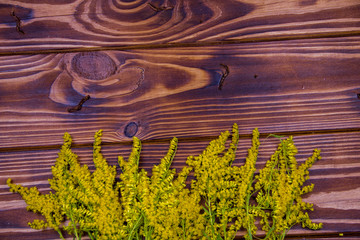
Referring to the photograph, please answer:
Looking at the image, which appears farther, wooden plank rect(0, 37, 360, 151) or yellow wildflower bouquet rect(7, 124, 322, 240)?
wooden plank rect(0, 37, 360, 151)

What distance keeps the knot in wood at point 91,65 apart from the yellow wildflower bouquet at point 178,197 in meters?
0.16

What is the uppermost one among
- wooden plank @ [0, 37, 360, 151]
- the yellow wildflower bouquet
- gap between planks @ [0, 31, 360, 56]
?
gap between planks @ [0, 31, 360, 56]

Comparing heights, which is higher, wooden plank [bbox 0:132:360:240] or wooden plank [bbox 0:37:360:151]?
wooden plank [bbox 0:37:360:151]

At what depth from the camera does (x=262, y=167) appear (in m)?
0.77

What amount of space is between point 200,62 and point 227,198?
354mm

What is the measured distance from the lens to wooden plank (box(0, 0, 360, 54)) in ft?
2.53

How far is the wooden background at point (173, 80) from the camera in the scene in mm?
770

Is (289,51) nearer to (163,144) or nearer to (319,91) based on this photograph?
(319,91)

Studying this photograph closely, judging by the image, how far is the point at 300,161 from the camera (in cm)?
77

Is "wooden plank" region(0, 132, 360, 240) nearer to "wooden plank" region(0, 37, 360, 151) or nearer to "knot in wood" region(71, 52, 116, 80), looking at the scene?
"wooden plank" region(0, 37, 360, 151)

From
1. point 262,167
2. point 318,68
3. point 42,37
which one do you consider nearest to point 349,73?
point 318,68

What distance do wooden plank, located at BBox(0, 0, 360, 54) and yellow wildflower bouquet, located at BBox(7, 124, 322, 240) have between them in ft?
0.85

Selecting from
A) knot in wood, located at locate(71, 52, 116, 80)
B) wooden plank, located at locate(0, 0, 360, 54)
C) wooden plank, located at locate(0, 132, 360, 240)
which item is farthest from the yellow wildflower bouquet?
wooden plank, located at locate(0, 0, 360, 54)

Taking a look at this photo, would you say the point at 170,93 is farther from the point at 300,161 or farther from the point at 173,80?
the point at 300,161
